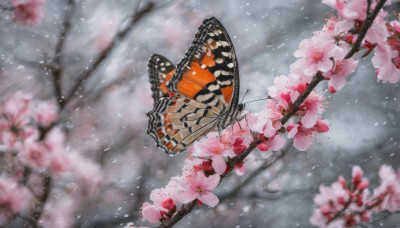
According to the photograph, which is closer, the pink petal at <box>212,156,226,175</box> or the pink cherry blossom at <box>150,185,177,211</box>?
the pink petal at <box>212,156,226,175</box>

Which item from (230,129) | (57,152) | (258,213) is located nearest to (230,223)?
(258,213)

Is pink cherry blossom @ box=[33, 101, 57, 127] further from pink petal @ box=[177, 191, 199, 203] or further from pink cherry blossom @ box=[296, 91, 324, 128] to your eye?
pink cherry blossom @ box=[296, 91, 324, 128]

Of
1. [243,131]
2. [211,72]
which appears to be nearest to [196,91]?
[211,72]

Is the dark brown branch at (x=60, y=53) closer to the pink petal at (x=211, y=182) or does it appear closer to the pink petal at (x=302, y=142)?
the pink petal at (x=211, y=182)

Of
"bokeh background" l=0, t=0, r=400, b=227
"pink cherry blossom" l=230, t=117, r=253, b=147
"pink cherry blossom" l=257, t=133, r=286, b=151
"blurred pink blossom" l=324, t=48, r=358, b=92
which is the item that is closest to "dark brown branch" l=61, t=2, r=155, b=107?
"bokeh background" l=0, t=0, r=400, b=227

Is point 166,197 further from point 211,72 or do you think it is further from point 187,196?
point 211,72

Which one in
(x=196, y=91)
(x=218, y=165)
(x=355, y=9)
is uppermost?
(x=355, y=9)
